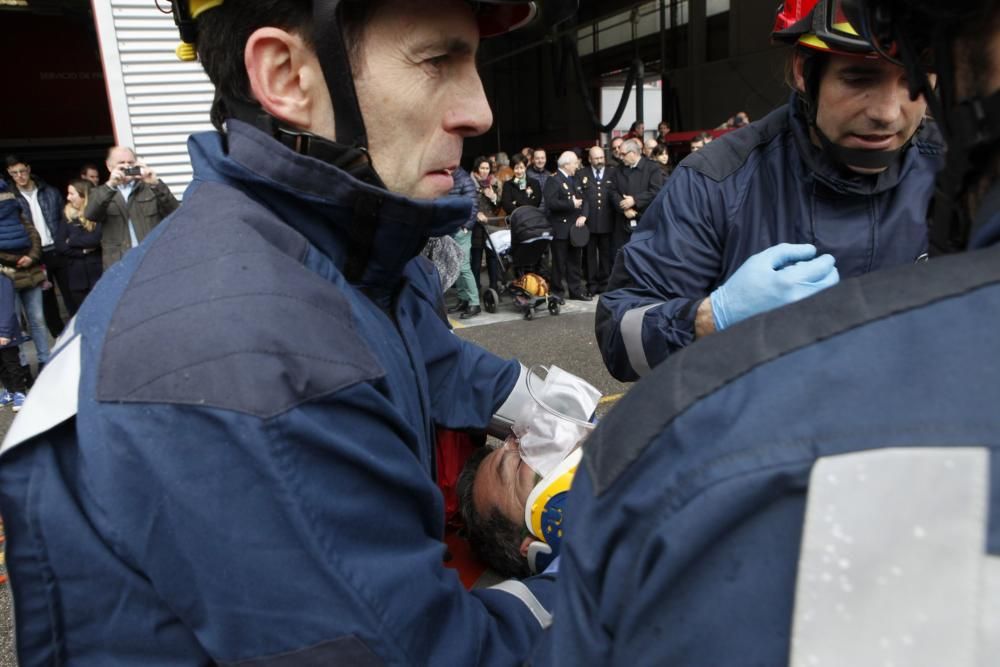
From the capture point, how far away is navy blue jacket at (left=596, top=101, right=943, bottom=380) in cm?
198

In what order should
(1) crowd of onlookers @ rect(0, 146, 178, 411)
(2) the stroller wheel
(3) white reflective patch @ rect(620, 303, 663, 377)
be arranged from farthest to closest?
(2) the stroller wheel
(1) crowd of onlookers @ rect(0, 146, 178, 411)
(3) white reflective patch @ rect(620, 303, 663, 377)

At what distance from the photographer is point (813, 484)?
1.80 feet

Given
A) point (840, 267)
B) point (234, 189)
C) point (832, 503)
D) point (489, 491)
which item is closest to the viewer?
point (832, 503)

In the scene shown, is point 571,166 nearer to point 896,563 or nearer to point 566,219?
point 566,219

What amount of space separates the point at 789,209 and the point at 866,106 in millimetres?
337

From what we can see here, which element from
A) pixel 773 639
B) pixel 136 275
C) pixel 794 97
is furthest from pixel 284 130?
pixel 794 97

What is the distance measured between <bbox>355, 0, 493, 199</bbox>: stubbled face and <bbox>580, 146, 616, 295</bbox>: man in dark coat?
26.7ft

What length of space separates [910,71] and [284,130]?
0.98m

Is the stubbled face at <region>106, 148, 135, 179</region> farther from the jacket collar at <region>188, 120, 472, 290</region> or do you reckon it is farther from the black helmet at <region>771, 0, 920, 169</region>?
the black helmet at <region>771, 0, 920, 169</region>

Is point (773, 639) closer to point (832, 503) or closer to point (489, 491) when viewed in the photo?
point (832, 503)

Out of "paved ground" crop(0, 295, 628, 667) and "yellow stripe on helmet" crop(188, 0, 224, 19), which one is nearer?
"yellow stripe on helmet" crop(188, 0, 224, 19)

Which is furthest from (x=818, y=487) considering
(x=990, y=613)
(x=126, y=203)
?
(x=126, y=203)

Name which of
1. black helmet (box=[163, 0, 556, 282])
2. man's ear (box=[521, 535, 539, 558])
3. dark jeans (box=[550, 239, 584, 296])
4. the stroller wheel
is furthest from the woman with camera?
black helmet (box=[163, 0, 556, 282])

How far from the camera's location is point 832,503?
0.54 metres
